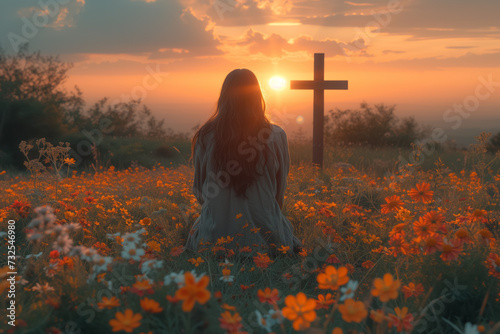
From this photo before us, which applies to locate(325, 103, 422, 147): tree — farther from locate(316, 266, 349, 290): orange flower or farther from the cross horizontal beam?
locate(316, 266, 349, 290): orange flower

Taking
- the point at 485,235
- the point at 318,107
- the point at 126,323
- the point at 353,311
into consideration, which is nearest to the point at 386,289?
the point at 353,311

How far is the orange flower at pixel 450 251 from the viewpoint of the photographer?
7.07 ft

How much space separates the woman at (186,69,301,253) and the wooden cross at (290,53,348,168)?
4.41m

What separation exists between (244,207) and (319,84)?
5.01m

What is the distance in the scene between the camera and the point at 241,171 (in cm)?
343

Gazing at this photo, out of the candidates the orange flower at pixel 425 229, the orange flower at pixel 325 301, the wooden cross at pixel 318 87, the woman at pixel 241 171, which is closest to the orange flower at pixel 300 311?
the orange flower at pixel 325 301

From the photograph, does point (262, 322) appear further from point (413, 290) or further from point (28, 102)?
point (28, 102)

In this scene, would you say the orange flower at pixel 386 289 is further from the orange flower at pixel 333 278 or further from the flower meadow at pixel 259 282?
the orange flower at pixel 333 278

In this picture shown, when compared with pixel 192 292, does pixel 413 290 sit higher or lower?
lower

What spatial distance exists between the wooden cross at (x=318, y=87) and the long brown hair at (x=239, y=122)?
4702 mm

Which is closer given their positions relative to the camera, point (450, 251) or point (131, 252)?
point (131, 252)

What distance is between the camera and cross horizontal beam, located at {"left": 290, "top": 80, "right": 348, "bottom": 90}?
8039 mm

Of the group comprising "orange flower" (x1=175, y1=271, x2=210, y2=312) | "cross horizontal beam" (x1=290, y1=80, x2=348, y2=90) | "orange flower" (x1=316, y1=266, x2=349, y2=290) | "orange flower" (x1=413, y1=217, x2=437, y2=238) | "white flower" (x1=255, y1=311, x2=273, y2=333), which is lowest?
"white flower" (x1=255, y1=311, x2=273, y2=333)

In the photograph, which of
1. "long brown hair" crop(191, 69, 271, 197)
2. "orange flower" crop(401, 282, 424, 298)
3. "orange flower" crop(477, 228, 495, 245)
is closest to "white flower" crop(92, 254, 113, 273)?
"orange flower" crop(401, 282, 424, 298)
